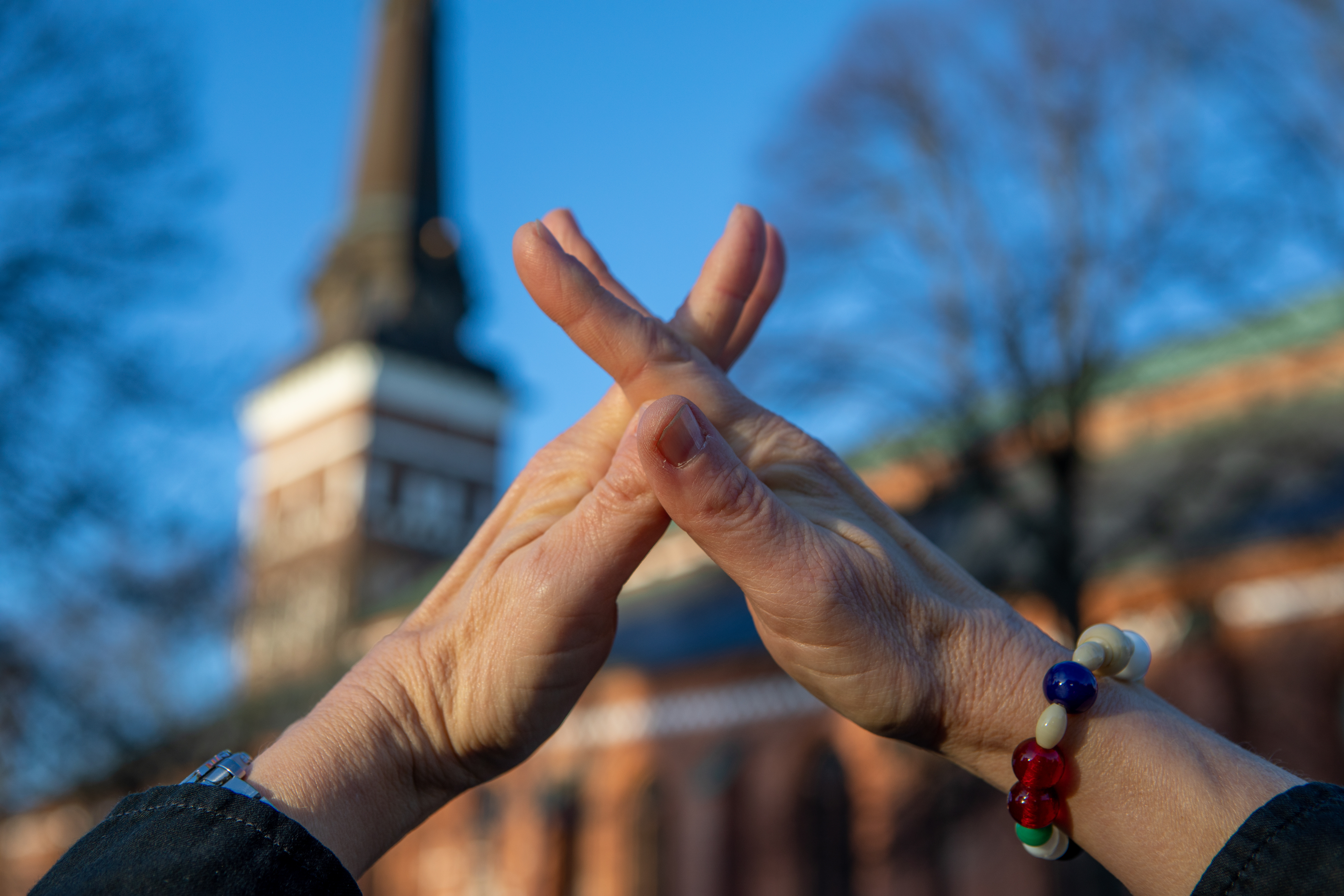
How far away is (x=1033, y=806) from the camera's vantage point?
1.29m

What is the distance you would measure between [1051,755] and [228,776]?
87cm

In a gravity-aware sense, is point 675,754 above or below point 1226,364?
below

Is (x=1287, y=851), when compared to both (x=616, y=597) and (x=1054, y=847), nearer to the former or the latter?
(x=1054, y=847)

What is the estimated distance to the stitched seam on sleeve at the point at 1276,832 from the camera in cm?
118

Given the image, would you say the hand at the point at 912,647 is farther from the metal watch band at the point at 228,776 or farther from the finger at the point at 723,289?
the metal watch band at the point at 228,776

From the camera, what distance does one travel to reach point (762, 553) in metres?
1.31

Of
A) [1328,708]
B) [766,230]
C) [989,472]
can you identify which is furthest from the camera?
[1328,708]

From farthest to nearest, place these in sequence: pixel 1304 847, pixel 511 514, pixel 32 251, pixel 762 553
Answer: pixel 32 251
pixel 511 514
pixel 762 553
pixel 1304 847

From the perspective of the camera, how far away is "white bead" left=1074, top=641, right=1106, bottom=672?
4.47ft

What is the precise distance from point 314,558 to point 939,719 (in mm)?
38445

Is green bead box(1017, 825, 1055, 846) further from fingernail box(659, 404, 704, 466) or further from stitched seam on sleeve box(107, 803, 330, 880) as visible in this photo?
stitched seam on sleeve box(107, 803, 330, 880)

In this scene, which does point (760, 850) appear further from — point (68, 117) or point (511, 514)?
point (511, 514)

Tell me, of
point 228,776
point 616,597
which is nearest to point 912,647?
point 616,597

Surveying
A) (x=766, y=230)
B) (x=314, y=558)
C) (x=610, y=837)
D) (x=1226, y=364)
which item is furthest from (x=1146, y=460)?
(x=314, y=558)
